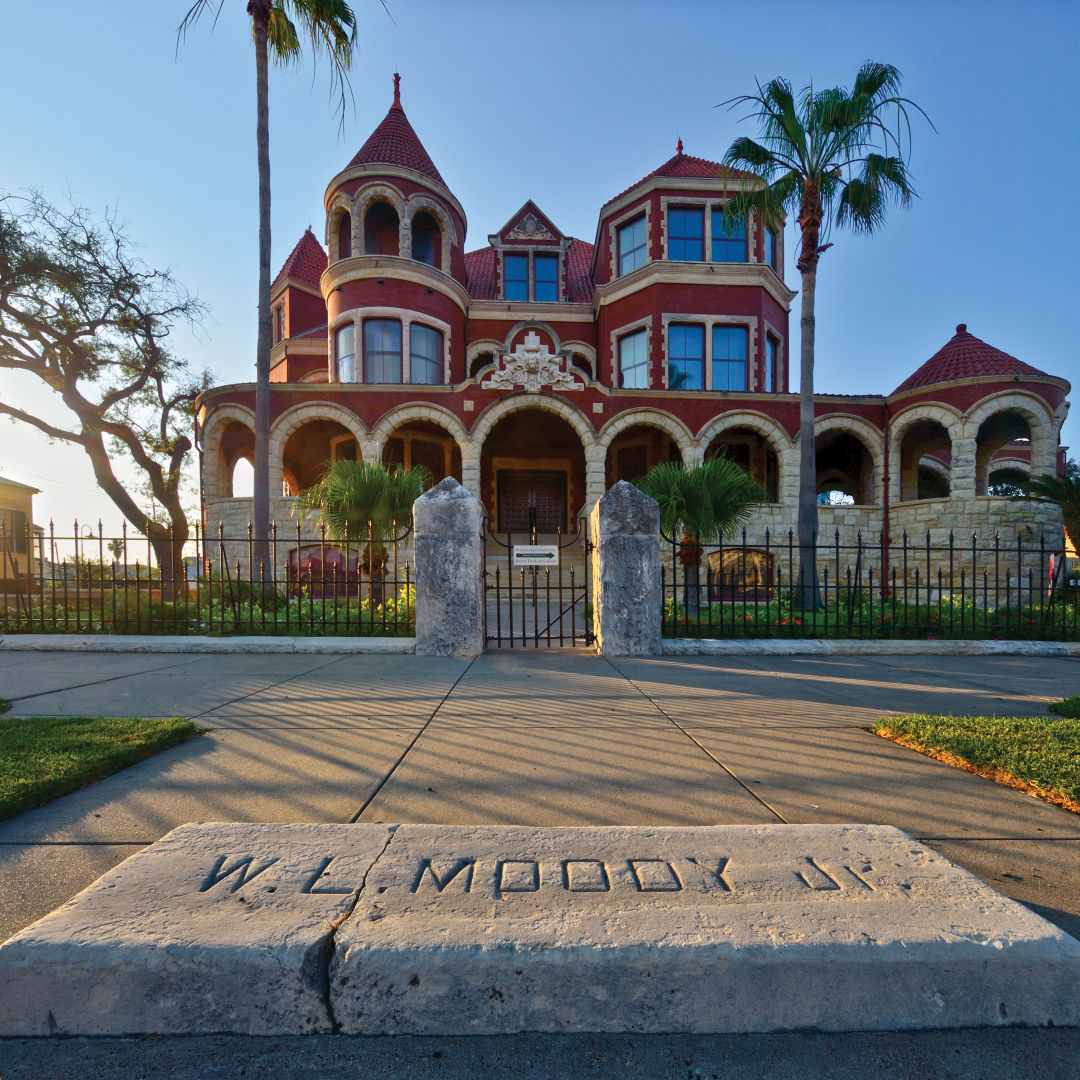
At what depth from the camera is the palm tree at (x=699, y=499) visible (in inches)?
347

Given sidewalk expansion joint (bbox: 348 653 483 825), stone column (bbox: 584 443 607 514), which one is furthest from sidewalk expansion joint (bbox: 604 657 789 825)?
stone column (bbox: 584 443 607 514)

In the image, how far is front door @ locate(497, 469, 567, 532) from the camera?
21.3m

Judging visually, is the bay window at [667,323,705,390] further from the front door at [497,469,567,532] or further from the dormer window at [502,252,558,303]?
the dormer window at [502,252,558,303]

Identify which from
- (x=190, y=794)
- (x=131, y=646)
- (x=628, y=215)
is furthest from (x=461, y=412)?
(x=190, y=794)

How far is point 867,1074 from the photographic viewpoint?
4.36 feet

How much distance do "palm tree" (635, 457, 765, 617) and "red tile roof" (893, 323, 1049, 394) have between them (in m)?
11.5

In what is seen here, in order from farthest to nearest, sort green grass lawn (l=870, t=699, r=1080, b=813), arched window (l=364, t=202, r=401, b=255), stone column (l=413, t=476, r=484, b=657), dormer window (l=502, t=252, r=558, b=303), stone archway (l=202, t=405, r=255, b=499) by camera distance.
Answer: dormer window (l=502, t=252, r=558, b=303) < arched window (l=364, t=202, r=401, b=255) < stone archway (l=202, t=405, r=255, b=499) < stone column (l=413, t=476, r=484, b=657) < green grass lawn (l=870, t=699, r=1080, b=813)

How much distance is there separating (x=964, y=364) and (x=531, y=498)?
566 inches

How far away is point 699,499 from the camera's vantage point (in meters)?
8.83

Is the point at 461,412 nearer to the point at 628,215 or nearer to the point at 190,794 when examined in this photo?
the point at 628,215

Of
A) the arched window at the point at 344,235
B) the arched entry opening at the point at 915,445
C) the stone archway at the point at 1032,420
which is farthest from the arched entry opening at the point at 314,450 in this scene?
the stone archway at the point at 1032,420

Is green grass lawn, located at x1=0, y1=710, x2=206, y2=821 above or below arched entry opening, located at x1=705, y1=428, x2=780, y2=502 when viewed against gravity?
below

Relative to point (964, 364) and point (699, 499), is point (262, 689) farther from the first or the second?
point (964, 364)

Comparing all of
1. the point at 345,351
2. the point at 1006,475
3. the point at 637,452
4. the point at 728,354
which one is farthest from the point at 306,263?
the point at 1006,475
